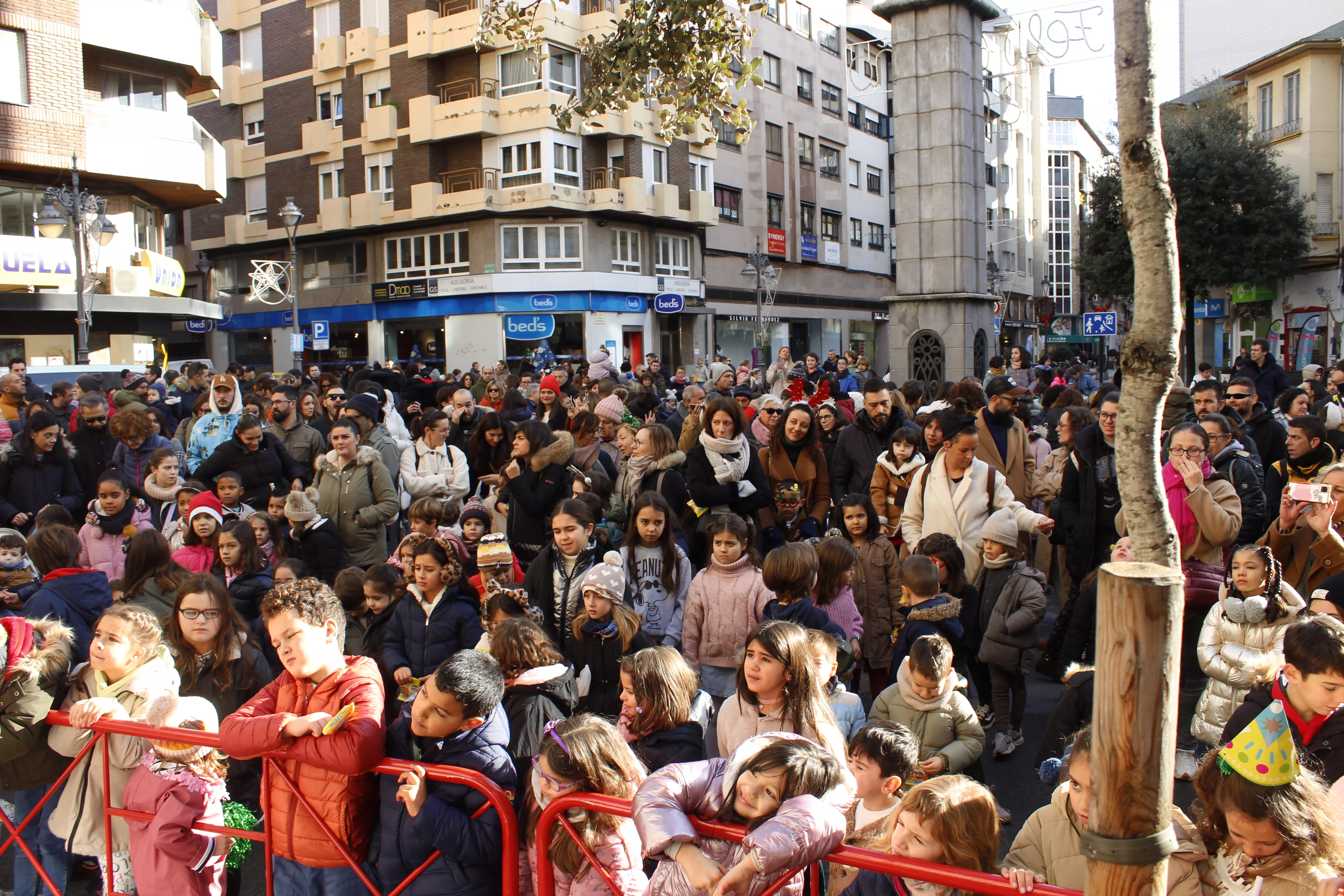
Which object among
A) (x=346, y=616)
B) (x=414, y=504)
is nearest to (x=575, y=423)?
(x=414, y=504)

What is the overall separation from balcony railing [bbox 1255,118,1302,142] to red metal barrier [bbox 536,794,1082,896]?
3364cm

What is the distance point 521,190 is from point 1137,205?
31814 mm

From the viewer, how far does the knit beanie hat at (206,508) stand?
6406mm

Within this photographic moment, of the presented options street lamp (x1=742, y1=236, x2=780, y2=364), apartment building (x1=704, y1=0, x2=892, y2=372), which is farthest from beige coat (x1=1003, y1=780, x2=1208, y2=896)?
apartment building (x1=704, y1=0, x2=892, y2=372)

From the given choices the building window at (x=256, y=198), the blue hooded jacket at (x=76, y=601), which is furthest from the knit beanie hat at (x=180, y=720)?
the building window at (x=256, y=198)

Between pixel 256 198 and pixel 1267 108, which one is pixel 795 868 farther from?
pixel 256 198

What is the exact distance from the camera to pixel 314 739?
132 inches

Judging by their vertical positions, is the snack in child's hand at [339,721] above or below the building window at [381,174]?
below

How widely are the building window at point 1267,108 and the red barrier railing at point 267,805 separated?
36.3 m

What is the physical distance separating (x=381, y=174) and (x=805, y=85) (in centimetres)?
1982

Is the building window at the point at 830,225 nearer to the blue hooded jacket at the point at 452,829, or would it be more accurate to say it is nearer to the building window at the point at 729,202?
the building window at the point at 729,202

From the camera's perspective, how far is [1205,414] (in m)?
6.88

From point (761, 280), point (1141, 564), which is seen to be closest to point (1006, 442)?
point (1141, 564)

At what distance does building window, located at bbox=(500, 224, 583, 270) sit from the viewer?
33.2 meters
